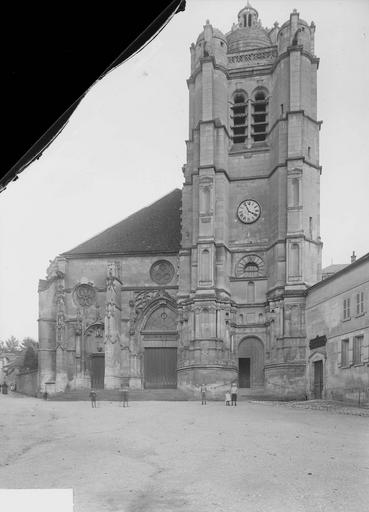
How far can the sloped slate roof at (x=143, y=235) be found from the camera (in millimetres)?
37438

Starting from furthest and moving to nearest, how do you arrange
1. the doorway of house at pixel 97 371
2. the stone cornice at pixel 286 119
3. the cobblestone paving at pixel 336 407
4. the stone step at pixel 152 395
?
the doorway of house at pixel 97 371
the stone cornice at pixel 286 119
the stone step at pixel 152 395
the cobblestone paving at pixel 336 407

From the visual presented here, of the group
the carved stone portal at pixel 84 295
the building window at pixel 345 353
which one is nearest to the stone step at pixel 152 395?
the carved stone portal at pixel 84 295

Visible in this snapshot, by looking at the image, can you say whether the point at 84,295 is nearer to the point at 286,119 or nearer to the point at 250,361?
the point at 250,361

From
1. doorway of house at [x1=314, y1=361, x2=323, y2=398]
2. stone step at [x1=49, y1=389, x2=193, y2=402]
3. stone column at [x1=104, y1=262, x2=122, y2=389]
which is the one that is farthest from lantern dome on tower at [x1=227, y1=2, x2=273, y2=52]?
stone step at [x1=49, y1=389, x2=193, y2=402]

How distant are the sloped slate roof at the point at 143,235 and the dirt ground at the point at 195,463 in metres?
20.7

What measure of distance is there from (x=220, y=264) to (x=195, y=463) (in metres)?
24.0

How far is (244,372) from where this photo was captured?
111ft

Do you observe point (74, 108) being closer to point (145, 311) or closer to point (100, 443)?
point (100, 443)

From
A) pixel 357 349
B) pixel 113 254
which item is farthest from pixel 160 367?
pixel 357 349

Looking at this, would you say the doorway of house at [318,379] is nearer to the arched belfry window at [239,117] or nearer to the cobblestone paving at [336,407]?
the cobblestone paving at [336,407]

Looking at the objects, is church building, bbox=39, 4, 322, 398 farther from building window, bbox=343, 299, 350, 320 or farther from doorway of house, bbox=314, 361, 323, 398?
building window, bbox=343, 299, 350, 320

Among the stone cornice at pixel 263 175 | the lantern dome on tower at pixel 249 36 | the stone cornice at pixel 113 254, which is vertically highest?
the lantern dome on tower at pixel 249 36

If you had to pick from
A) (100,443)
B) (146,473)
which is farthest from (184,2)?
(100,443)

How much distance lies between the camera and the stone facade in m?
22.9
